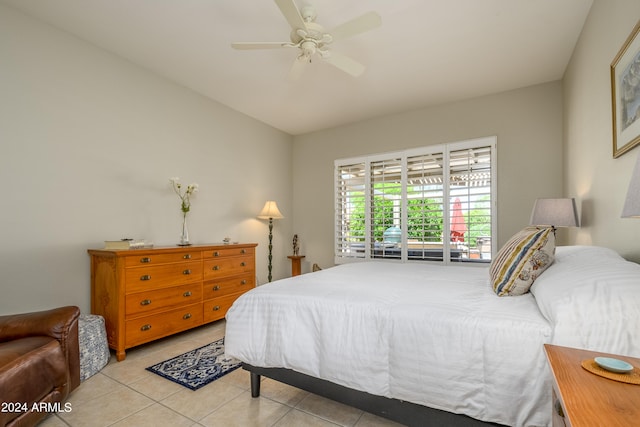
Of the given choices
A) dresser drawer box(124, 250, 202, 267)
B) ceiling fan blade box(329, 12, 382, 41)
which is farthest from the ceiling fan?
dresser drawer box(124, 250, 202, 267)

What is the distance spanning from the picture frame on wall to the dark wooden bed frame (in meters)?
1.58

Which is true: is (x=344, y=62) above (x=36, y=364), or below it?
above

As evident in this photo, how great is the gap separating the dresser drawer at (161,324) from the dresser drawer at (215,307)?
A: 79mm

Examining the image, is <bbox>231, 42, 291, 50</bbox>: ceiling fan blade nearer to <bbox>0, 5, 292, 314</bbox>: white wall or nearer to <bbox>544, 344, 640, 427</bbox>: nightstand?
<bbox>0, 5, 292, 314</bbox>: white wall

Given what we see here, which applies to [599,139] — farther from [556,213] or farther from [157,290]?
[157,290]

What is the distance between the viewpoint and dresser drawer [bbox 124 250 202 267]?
2.57 m

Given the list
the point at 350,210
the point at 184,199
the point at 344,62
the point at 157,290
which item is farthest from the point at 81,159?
the point at 350,210

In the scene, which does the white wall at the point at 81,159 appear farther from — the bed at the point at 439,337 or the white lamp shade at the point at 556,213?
the white lamp shade at the point at 556,213

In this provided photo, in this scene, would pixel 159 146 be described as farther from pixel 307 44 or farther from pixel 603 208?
pixel 603 208

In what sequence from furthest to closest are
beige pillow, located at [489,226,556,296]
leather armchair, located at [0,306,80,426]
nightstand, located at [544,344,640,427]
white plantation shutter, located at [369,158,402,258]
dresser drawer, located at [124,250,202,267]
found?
white plantation shutter, located at [369,158,402,258] < dresser drawer, located at [124,250,202,267] < beige pillow, located at [489,226,556,296] < leather armchair, located at [0,306,80,426] < nightstand, located at [544,344,640,427]

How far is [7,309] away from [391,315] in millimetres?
2792

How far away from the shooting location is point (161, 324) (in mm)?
2793

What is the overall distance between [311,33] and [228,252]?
235 centimetres

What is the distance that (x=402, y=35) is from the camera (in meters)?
2.58
